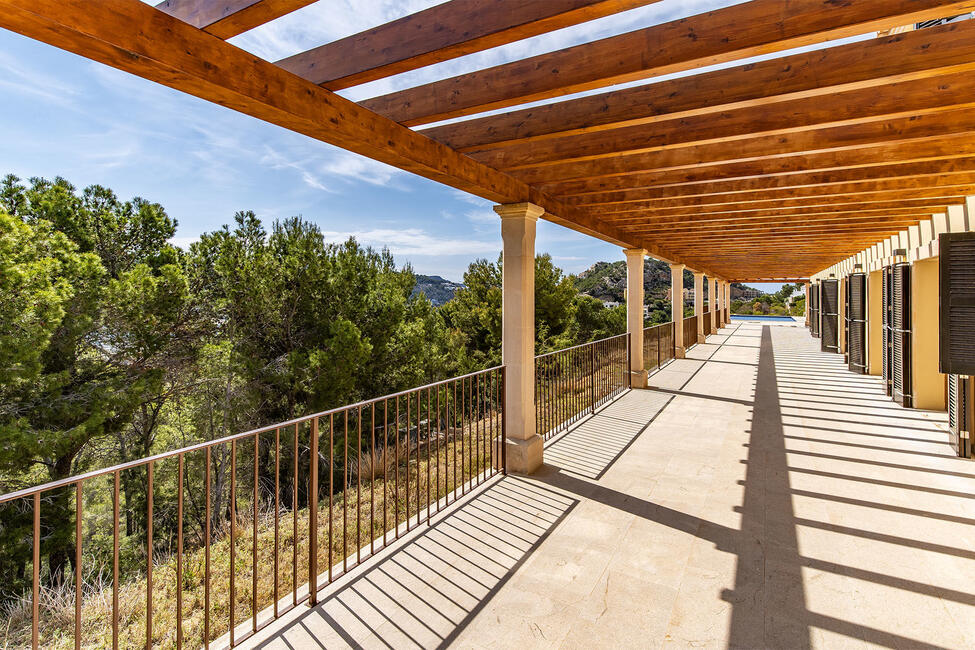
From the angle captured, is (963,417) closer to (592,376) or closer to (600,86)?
(592,376)

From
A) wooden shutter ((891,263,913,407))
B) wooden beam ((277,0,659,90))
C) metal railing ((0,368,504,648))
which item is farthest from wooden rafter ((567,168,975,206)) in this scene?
wooden beam ((277,0,659,90))

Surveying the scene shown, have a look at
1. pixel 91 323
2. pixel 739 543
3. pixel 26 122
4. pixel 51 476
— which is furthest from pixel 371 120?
pixel 26 122

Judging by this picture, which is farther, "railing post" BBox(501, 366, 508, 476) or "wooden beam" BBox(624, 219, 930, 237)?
"wooden beam" BBox(624, 219, 930, 237)

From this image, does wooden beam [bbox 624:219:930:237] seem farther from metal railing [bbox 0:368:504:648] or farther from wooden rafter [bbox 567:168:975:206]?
metal railing [bbox 0:368:504:648]

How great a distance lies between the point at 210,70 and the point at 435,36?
0.86 meters

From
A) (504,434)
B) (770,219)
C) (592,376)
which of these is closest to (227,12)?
(504,434)

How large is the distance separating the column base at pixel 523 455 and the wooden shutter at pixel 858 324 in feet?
23.9

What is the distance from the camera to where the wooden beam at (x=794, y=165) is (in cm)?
→ 300

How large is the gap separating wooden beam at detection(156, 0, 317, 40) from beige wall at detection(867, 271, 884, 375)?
925 centimetres

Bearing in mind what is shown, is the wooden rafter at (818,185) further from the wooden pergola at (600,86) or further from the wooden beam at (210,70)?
the wooden beam at (210,70)

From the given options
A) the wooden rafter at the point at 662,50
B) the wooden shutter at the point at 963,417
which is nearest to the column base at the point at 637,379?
the wooden shutter at the point at 963,417

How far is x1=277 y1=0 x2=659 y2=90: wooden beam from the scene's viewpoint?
1.59 m

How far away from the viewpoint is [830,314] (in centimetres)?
1052

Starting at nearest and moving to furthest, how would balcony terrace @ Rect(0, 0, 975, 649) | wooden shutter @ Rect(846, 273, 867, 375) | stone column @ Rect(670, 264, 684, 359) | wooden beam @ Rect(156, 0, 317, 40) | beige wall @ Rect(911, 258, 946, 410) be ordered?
1. wooden beam @ Rect(156, 0, 317, 40)
2. balcony terrace @ Rect(0, 0, 975, 649)
3. beige wall @ Rect(911, 258, 946, 410)
4. wooden shutter @ Rect(846, 273, 867, 375)
5. stone column @ Rect(670, 264, 684, 359)
